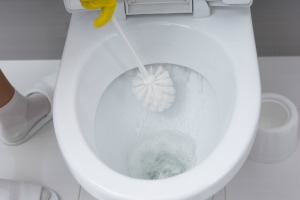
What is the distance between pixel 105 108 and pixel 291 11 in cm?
53

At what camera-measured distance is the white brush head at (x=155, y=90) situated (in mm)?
964

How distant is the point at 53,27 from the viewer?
4.23ft

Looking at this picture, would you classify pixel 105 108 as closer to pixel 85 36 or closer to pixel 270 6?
pixel 85 36

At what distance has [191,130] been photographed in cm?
103

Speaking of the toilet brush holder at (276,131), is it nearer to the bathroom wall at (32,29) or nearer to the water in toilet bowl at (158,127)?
the water in toilet bowl at (158,127)

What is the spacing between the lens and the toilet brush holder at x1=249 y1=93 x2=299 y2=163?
1.11 meters

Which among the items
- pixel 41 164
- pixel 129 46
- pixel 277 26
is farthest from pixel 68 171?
pixel 277 26

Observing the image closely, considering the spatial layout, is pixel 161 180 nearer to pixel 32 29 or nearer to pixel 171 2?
pixel 171 2

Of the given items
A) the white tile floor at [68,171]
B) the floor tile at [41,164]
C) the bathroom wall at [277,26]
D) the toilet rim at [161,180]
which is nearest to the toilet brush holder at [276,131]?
the white tile floor at [68,171]

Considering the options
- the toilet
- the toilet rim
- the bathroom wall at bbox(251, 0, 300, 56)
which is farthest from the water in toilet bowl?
the bathroom wall at bbox(251, 0, 300, 56)

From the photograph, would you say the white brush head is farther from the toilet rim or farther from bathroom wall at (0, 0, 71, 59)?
bathroom wall at (0, 0, 71, 59)

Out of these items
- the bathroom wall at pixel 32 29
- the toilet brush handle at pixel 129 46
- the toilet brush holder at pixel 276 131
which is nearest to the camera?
the toilet brush handle at pixel 129 46

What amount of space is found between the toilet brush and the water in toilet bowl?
0.05 meters

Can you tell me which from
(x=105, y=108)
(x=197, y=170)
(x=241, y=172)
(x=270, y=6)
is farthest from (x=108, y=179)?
(x=270, y=6)
